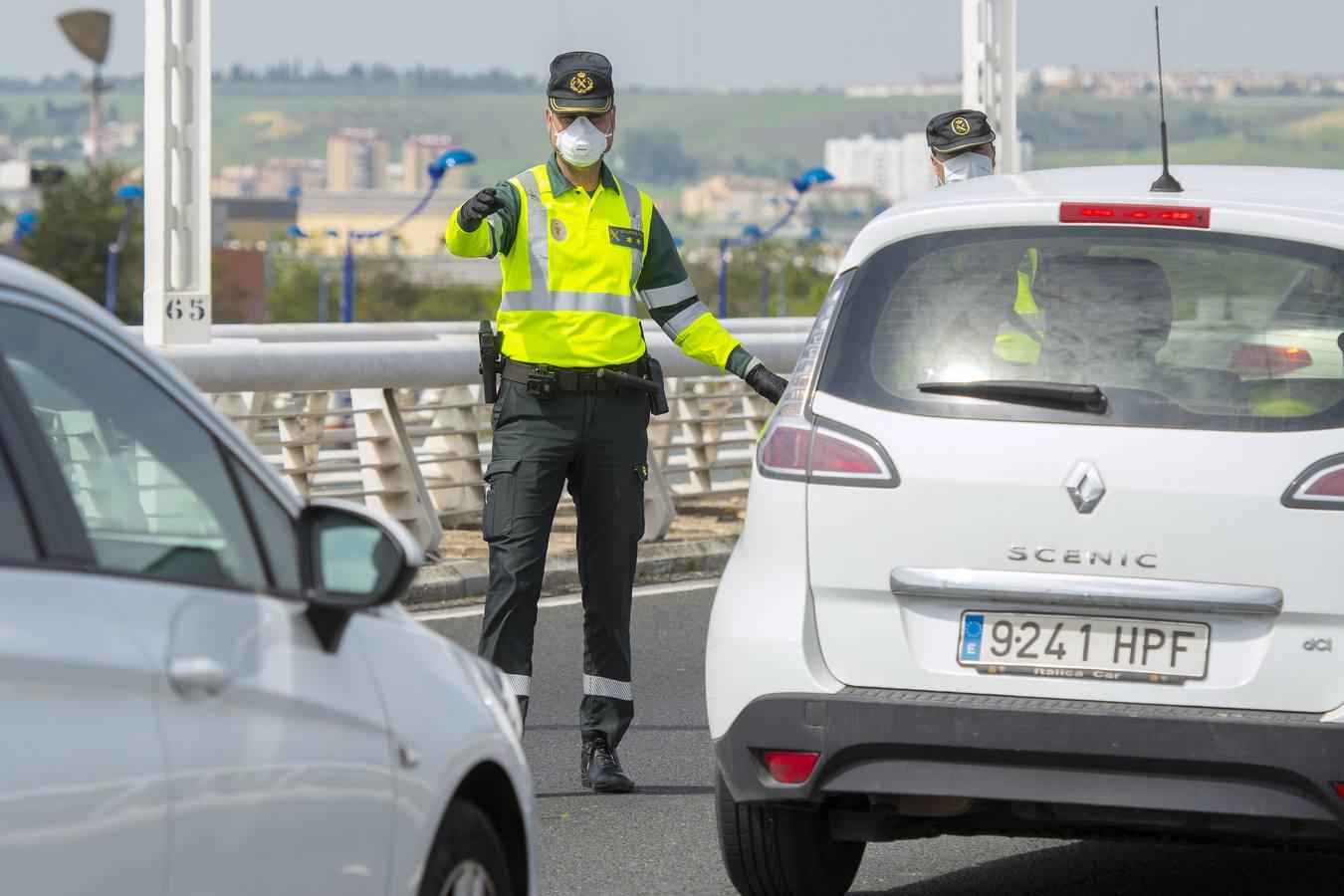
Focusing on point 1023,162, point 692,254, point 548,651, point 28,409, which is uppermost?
point 692,254

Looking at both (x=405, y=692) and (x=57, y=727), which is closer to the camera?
(x=57, y=727)

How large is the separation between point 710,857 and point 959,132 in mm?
4056

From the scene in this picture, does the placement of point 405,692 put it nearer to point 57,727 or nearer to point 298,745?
point 298,745

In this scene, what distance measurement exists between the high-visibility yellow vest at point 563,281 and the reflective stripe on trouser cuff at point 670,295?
0.25m

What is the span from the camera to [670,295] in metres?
7.06

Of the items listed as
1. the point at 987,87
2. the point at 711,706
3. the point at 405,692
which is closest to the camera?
the point at 405,692

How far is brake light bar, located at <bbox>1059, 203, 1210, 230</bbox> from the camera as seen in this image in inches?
191

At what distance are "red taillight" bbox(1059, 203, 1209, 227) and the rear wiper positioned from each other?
38 centimetres

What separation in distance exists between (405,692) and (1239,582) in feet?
5.88

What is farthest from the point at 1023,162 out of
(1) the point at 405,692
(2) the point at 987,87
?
(1) the point at 405,692

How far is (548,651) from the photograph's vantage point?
31.6 feet

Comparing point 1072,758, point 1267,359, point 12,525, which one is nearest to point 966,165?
point 1267,359

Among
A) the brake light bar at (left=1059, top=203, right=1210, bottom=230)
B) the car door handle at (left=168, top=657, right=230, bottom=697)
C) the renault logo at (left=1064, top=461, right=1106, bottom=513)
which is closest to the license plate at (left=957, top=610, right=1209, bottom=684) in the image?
the renault logo at (left=1064, top=461, right=1106, bottom=513)

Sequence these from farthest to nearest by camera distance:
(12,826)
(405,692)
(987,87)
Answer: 1. (987,87)
2. (405,692)
3. (12,826)
